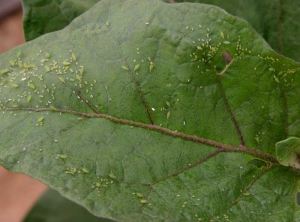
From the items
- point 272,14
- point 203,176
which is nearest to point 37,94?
point 203,176

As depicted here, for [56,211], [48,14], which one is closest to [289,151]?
[48,14]

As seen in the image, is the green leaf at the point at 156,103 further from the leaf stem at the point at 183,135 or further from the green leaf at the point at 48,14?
the green leaf at the point at 48,14

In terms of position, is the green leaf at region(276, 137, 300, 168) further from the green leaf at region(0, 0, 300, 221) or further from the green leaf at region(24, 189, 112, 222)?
the green leaf at region(24, 189, 112, 222)

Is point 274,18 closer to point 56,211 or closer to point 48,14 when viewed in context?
point 48,14

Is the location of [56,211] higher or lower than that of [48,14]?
lower

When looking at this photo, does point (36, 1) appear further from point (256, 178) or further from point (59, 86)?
point (256, 178)

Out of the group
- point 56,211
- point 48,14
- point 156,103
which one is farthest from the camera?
point 56,211
